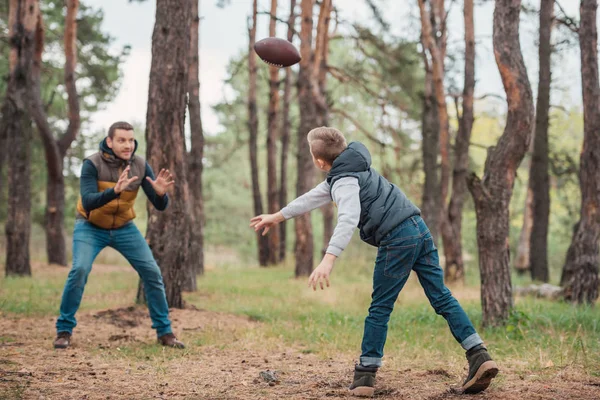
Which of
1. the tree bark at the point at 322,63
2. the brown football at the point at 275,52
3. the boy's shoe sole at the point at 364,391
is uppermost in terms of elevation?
the tree bark at the point at 322,63

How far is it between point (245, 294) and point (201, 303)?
170 cm

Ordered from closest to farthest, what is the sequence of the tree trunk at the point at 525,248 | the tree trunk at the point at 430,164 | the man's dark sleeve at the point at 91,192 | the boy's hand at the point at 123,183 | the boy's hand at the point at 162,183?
the boy's hand at the point at 123,183 < the man's dark sleeve at the point at 91,192 < the boy's hand at the point at 162,183 < the tree trunk at the point at 430,164 < the tree trunk at the point at 525,248

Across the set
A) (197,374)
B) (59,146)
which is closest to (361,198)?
(197,374)

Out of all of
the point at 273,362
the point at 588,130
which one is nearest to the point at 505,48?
the point at 588,130

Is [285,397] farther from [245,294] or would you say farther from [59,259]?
[59,259]

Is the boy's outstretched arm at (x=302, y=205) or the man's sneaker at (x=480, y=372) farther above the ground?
the boy's outstretched arm at (x=302, y=205)

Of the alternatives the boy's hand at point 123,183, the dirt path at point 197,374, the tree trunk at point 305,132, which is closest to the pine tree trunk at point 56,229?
the tree trunk at point 305,132

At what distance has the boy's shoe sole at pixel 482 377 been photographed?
470 cm

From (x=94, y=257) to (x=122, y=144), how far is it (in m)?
1.16

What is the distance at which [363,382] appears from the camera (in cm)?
483

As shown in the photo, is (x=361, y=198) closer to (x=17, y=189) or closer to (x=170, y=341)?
(x=170, y=341)

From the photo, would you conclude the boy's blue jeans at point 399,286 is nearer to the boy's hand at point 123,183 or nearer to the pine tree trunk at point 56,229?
the boy's hand at point 123,183

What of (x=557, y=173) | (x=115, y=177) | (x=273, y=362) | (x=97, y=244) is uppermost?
(x=557, y=173)

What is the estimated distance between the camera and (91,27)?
21.8 m
